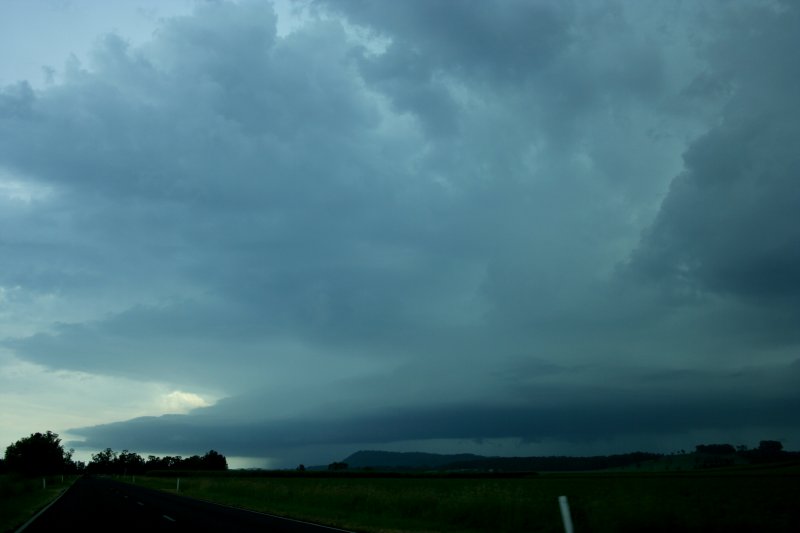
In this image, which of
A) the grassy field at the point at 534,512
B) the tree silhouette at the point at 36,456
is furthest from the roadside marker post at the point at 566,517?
the tree silhouette at the point at 36,456

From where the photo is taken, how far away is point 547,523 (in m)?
21.8

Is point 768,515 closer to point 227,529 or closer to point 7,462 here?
point 227,529

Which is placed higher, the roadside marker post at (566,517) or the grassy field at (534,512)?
the roadside marker post at (566,517)

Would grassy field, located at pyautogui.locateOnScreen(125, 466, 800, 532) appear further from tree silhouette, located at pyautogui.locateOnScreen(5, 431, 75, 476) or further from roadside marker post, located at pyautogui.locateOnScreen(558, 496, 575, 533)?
tree silhouette, located at pyautogui.locateOnScreen(5, 431, 75, 476)

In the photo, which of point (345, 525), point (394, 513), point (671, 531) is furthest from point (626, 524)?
point (394, 513)

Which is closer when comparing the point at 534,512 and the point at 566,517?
the point at 566,517

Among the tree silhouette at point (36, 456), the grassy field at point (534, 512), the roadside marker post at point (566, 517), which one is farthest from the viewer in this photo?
the tree silhouette at point (36, 456)

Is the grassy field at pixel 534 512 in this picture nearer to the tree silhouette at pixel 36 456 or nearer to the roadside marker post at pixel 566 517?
the roadside marker post at pixel 566 517

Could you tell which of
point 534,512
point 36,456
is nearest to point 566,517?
point 534,512

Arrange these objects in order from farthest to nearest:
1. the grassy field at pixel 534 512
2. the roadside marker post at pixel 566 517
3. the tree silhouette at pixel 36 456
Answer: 1. the tree silhouette at pixel 36 456
2. the grassy field at pixel 534 512
3. the roadside marker post at pixel 566 517

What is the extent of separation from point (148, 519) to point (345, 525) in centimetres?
863

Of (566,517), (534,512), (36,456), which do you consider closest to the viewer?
(566,517)

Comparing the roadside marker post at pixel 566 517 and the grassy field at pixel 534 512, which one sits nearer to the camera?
the roadside marker post at pixel 566 517

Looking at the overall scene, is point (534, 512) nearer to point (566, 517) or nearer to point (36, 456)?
point (566, 517)
